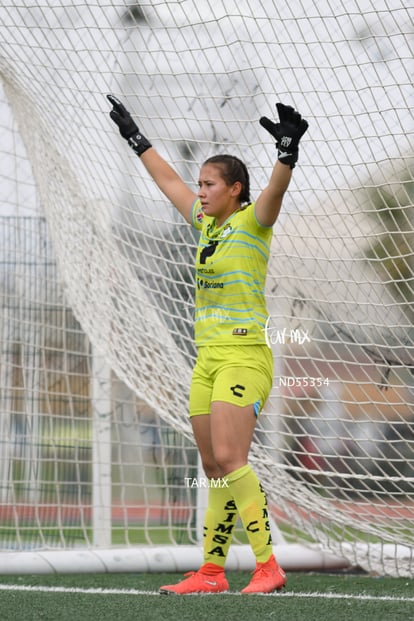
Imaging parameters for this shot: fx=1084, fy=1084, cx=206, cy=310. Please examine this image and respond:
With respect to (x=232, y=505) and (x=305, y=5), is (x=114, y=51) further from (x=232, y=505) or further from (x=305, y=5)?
(x=232, y=505)

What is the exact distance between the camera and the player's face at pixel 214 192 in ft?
11.1

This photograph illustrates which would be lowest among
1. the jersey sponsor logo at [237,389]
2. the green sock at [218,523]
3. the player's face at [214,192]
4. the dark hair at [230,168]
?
the green sock at [218,523]

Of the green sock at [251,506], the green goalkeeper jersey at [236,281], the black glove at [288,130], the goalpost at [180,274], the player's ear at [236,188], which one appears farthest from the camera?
the goalpost at [180,274]

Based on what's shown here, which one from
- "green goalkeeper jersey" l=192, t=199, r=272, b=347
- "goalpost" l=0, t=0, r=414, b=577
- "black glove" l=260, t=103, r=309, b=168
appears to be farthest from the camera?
"goalpost" l=0, t=0, r=414, b=577

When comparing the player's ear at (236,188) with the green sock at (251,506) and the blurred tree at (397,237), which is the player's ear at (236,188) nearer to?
the blurred tree at (397,237)

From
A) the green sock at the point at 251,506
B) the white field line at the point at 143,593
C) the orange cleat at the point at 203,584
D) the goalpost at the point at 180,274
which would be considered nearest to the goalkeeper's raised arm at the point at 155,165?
the goalpost at the point at 180,274

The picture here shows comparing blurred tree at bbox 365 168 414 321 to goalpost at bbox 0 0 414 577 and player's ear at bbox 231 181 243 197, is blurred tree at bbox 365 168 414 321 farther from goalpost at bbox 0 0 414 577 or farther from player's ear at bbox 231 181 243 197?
player's ear at bbox 231 181 243 197

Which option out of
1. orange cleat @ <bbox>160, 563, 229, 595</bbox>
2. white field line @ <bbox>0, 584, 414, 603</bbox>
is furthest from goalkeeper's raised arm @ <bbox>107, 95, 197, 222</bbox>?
white field line @ <bbox>0, 584, 414, 603</bbox>

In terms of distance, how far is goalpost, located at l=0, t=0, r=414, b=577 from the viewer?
3793mm

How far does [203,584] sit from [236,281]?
3.09ft

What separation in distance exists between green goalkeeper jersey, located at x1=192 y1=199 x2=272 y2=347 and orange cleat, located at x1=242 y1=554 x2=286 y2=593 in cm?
68

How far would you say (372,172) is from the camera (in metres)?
3.76

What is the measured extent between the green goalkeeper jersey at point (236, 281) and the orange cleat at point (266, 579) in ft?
2.22

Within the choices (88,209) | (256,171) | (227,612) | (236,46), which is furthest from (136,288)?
(227,612)
